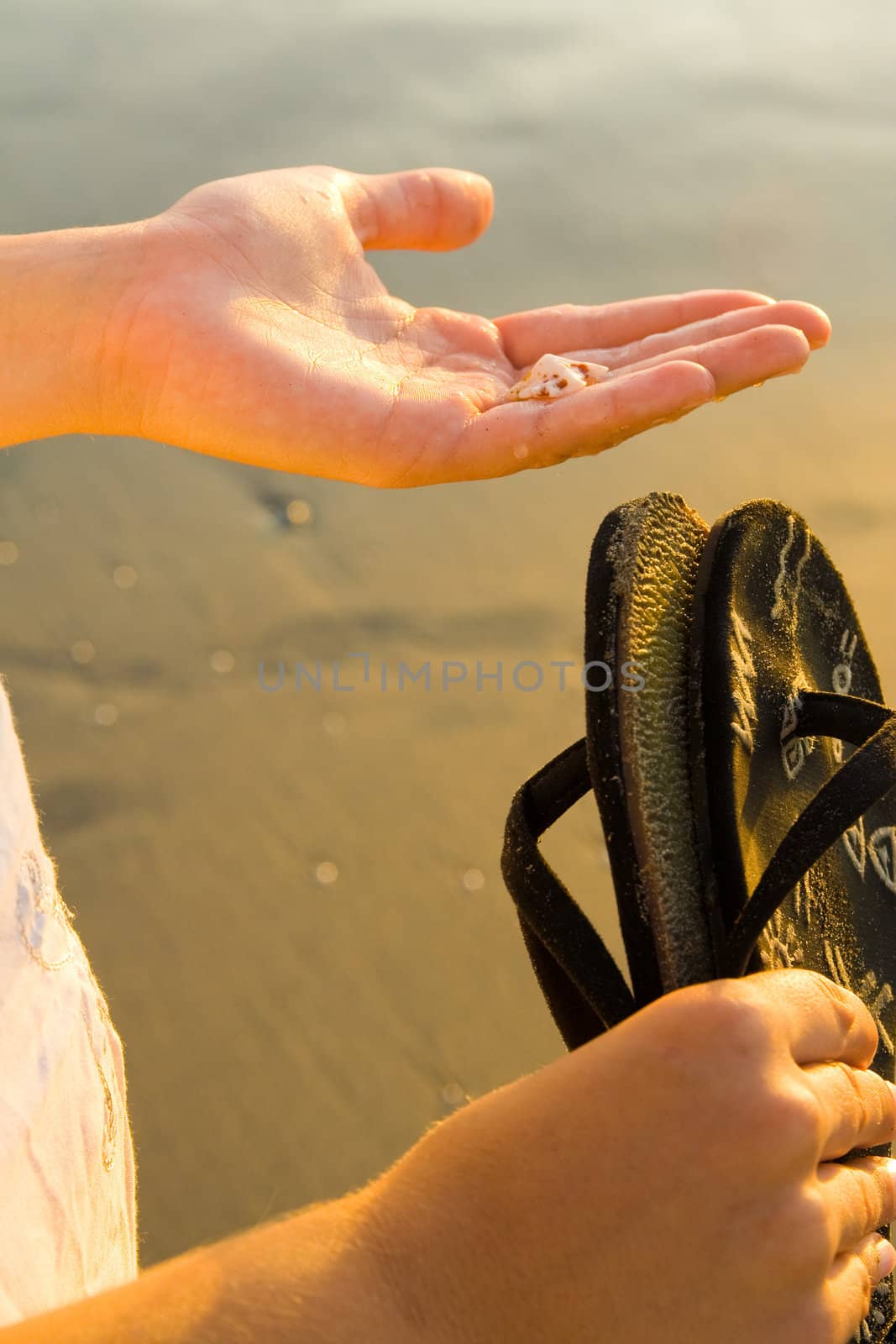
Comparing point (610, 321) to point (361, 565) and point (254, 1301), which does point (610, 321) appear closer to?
point (361, 565)

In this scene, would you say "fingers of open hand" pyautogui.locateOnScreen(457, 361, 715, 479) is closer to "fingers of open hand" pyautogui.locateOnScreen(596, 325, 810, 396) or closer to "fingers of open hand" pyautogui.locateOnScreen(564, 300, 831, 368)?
"fingers of open hand" pyautogui.locateOnScreen(596, 325, 810, 396)

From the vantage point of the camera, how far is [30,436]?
A: 1138 millimetres

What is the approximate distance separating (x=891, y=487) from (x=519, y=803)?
5.84 ft

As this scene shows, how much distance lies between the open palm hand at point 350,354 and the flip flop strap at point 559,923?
1.76 ft

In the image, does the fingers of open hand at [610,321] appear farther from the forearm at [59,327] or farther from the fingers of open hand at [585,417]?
the forearm at [59,327]

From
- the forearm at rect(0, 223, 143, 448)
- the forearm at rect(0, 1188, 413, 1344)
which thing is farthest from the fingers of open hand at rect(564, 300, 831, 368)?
the forearm at rect(0, 1188, 413, 1344)

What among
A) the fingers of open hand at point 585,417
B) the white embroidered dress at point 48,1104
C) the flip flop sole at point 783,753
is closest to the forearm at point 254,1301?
the white embroidered dress at point 48,1104

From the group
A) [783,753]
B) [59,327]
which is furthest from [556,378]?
[783,753]

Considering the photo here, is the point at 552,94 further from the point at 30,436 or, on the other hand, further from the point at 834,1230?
the point at 834,1230

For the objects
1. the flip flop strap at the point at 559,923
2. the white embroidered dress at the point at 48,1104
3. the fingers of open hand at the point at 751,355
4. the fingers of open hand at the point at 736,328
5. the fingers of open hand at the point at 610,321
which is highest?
the fingers of open hand at the point at 610,321

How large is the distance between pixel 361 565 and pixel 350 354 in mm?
846

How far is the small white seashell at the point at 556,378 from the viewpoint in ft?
4.23

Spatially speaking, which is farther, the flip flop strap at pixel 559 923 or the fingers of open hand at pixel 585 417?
the fingers of open hand at pixel 585 417

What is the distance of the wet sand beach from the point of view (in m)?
1.58
